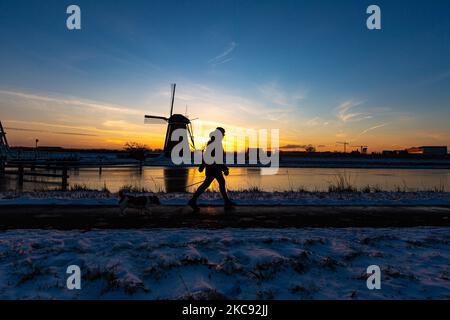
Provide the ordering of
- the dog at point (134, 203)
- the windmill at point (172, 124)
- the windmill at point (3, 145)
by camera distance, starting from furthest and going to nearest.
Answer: the windmill at point (172, 124) → the windmill at point (3, 145) → the dog at point (134, 203)

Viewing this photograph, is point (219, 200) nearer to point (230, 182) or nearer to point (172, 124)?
point (230, 182)

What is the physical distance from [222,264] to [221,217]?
3417 mm

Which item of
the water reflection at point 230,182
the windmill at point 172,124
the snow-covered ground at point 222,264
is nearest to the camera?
the snow-covered ground at point 222,264

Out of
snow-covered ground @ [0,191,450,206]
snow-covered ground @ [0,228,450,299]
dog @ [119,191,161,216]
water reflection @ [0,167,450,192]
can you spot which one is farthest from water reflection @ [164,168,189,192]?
snow-covered ground @ [0,228,450,299]

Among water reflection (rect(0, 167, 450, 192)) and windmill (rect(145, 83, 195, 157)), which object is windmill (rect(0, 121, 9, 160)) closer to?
water reflection (rect(0, 167, 450, 192))

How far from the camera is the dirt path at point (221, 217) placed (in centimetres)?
644

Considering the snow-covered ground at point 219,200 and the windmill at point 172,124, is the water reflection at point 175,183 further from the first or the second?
the windmill at point 172,124

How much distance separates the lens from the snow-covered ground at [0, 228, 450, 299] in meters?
3.25

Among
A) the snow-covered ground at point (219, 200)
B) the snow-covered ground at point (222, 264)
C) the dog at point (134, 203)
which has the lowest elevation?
the snow-covered ground at point (222, 264)

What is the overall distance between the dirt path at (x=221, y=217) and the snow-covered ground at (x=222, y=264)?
40.3 inches
